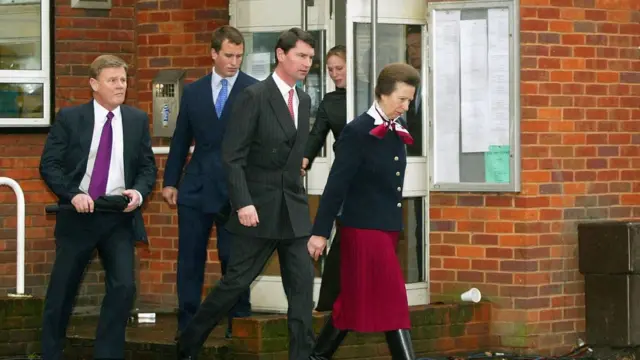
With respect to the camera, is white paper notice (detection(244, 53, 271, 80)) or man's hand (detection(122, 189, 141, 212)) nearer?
man's hand (detection(122, 189, 141, 212))

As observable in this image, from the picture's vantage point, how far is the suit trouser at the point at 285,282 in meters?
8.66

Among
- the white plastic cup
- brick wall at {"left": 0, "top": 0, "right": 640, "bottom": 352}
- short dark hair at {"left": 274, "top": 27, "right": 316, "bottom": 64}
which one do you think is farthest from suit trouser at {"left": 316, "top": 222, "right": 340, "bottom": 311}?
brick wall at {"left": 0, "top": 0, "right": 640, "bottom": 352}

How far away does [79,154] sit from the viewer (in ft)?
29.3

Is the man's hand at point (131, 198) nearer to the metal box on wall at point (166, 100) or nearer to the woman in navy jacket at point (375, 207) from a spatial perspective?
the woman in navy jacket at point (375, 207)

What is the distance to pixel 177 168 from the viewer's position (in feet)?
31.8

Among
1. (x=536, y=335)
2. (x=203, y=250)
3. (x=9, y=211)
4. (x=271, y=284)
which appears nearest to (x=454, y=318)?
(x=536, y=335)

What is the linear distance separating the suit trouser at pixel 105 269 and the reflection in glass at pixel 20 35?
3.06 m

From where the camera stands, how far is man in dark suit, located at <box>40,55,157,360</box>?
891 cm

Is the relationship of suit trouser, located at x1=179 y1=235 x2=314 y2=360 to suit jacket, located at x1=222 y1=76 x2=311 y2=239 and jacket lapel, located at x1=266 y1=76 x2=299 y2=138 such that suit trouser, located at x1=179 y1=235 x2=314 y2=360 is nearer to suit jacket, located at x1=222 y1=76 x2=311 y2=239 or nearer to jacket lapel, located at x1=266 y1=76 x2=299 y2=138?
suit jacket, located at x1=222 y1=76 x2=311 y2=239

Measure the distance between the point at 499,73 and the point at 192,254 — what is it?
2.71 metres

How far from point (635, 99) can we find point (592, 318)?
5.56 ft

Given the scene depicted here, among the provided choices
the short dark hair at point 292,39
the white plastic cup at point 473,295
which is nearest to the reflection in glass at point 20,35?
the short dark hair at point 292,39

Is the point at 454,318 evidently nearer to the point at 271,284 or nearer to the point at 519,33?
the point at 271,284

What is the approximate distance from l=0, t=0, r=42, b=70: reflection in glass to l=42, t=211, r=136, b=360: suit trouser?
10.0ft
